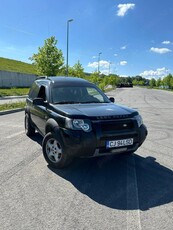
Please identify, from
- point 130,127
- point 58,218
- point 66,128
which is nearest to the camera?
point 58,218

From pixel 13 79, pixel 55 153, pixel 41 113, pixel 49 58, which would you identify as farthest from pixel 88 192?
pixel 13 79

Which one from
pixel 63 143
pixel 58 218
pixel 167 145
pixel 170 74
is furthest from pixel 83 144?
pixel 170 74

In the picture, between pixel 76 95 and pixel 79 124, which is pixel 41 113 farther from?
pixel 79 124

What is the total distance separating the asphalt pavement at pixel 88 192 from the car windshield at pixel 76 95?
1325mm

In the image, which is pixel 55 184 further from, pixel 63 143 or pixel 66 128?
pixel 66 128

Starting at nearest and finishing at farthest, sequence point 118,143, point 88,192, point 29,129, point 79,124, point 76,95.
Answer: point 88,192
point 79,124
point 118,143
point 76,95
point 29,129

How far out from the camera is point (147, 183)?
3.72 m

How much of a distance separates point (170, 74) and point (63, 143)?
108952mm

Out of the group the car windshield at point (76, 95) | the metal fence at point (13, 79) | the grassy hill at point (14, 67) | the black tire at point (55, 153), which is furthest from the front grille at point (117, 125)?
the grassy hill at point (14, 67)

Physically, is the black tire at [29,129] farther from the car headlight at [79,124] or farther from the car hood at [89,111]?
the car headlight at [79,124]

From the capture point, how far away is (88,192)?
341 cm

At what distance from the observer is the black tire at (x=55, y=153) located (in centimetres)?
396

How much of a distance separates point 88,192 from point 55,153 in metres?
1.12

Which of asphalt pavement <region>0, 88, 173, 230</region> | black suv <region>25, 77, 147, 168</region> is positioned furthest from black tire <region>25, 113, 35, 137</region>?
black suv <region>25, 77, 147, 168</region>
